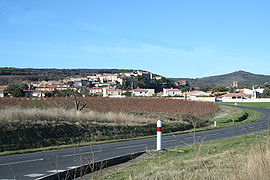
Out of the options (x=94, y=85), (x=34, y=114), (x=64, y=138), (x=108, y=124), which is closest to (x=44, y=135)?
(x=64, y=138)

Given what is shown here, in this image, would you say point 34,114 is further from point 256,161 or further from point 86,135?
point 256,161

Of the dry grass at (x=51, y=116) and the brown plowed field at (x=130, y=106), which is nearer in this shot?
the dry grass at (x=51, y=116)

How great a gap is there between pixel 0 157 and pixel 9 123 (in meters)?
4.07

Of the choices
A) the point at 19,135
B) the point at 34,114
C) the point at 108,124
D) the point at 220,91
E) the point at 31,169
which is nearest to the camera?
the point at 31,169

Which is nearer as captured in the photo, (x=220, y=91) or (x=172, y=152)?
(x=172, y=152)

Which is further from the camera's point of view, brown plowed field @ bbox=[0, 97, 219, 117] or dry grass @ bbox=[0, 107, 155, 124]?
brown plowed field @ bbox=[0, 97, 219, 117]

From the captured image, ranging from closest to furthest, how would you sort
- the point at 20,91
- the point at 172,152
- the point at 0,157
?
the point at 172,152 → the point at 0,157 → the point at 20,91

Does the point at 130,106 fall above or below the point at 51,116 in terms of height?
below

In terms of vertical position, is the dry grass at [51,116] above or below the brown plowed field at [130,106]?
above

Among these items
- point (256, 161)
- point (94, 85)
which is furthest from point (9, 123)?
point (94, 85)

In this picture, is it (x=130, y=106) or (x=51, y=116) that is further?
(x=130, y=106)

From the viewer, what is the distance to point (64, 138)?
1714 cm

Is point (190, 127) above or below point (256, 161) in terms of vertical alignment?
below

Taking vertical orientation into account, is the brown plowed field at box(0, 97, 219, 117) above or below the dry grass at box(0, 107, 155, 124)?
below
